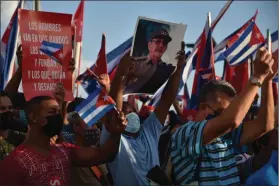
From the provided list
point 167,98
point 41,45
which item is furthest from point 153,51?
point 41,45

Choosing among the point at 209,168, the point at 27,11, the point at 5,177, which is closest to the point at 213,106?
the point at 209,168

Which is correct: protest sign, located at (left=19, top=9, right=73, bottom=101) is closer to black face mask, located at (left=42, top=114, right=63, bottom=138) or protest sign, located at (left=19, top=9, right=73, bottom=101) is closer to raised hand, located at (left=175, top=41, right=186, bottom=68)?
raised hand, located at (left=175, top=41, right=186, bottom=68)

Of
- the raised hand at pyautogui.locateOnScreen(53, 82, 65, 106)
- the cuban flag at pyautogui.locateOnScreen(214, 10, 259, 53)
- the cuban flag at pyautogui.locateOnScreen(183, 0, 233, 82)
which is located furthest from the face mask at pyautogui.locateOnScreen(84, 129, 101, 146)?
the cuban flag at pyautogui.locateOnScreen(214, 10, 259, 53)

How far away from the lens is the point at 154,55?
3652 millimetres

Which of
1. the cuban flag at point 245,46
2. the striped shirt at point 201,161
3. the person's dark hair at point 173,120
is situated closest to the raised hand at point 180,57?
the striped shirt at point 201,161

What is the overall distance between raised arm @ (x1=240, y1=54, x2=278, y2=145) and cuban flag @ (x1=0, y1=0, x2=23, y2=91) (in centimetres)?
340

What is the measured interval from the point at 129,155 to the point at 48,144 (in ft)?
1.77

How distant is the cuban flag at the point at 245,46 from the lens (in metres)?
7.58

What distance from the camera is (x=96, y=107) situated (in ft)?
9.05

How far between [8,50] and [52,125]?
11.5ft

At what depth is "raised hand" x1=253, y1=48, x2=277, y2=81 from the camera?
2174 millimetres

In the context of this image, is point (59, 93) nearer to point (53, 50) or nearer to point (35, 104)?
point (53, 50)

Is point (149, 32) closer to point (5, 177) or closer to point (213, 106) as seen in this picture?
point (213, 106)

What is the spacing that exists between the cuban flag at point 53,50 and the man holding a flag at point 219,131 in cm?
188
